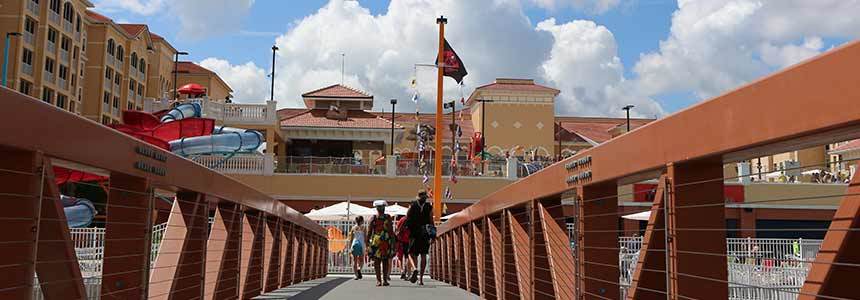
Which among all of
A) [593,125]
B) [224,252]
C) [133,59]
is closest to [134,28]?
[133,59]

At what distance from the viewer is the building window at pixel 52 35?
54338mm

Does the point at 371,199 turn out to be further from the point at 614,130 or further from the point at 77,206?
the point at 614,130

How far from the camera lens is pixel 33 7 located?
172ft

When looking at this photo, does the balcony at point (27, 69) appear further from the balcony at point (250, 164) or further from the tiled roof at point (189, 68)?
the tiled roof at point (189, 68)

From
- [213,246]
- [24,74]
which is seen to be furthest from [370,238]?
[24,74]

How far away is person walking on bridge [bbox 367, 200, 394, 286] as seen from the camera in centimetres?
1326

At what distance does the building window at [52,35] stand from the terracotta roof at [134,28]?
12354 millimetres

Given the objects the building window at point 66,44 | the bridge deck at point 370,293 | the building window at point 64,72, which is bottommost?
the bridge deck at point 370,293

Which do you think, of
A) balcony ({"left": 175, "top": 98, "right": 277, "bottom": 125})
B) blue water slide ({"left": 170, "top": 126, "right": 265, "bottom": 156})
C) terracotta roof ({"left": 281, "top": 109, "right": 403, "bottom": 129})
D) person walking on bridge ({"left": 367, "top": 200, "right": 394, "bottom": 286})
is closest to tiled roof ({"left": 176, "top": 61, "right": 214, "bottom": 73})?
terracotta roof ({"left": 281, "top": 109, "right": 403, "bottom": 129})

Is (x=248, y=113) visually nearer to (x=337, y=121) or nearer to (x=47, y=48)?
(x=337, y=121)

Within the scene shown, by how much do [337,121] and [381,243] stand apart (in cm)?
3815

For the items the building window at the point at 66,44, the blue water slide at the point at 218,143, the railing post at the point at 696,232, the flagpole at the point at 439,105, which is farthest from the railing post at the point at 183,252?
the building window at the point at 66,44

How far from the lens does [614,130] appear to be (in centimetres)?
6341

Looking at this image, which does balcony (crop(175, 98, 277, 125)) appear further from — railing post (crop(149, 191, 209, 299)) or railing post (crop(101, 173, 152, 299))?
railing post (crop(101, 173, 152, 299))
